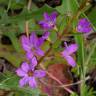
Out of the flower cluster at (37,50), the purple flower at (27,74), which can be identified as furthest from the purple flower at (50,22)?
the purple flower at (27,74)

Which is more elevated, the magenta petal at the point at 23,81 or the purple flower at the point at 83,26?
the purple flower at the point at 83,26

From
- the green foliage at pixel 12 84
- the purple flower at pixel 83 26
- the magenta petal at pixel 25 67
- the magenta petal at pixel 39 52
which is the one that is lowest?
the green foliage at pixel 12 84

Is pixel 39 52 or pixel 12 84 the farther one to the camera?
pixel 12 84

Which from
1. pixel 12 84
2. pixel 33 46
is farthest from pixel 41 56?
pixel 12 84

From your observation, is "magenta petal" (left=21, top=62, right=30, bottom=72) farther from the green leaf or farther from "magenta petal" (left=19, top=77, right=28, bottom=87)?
the green leaf

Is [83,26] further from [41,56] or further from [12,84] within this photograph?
[12,84]

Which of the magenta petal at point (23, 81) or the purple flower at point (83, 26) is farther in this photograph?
the magenta petal at point (23, 81)

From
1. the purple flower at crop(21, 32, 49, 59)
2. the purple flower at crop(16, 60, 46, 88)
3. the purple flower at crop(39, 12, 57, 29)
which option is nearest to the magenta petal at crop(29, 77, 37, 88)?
the purple flower at crop(16, 60, 46, 88)

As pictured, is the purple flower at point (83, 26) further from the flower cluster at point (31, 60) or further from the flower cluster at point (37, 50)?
the flower cluster at point (31, 60)
